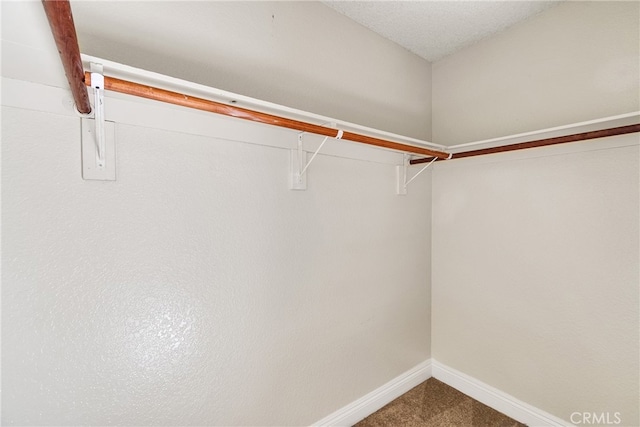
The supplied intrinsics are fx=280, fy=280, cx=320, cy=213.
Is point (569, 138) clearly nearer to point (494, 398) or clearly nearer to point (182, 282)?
point (494, 398)

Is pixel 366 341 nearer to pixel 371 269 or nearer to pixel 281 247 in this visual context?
pixel 371 269

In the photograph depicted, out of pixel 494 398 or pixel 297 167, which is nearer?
pixel 297 167

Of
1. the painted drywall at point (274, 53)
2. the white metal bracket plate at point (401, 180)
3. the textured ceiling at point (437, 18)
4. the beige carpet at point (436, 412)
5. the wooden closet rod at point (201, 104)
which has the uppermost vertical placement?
the textured ceiling at point (437, 18)

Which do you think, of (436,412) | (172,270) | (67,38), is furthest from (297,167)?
(436,412)

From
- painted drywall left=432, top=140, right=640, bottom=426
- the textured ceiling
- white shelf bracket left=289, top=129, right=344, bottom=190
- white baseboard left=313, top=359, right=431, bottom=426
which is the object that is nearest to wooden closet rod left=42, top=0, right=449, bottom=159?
white shelf bracket left=289, top=129, right=344, bottom=190

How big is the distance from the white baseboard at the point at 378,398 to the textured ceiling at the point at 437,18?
92.8 inches

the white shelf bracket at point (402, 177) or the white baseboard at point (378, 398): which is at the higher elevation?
the white shelf bracket at point (402, 177)

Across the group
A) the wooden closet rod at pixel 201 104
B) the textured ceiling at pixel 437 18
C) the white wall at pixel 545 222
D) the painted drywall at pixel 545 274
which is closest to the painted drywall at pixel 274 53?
the textured ceiling at pixel 437 18

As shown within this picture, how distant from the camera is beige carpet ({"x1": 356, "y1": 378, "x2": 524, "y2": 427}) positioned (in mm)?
1706

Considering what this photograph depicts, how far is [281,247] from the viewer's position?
143 cm

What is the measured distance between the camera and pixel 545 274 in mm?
1652

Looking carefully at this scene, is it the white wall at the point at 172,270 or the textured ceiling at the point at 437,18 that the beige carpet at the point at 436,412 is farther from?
the textured ceiling at the point at 437,18

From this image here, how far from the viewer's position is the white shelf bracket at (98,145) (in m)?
0.95

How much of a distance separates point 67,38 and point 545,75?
2193mm
